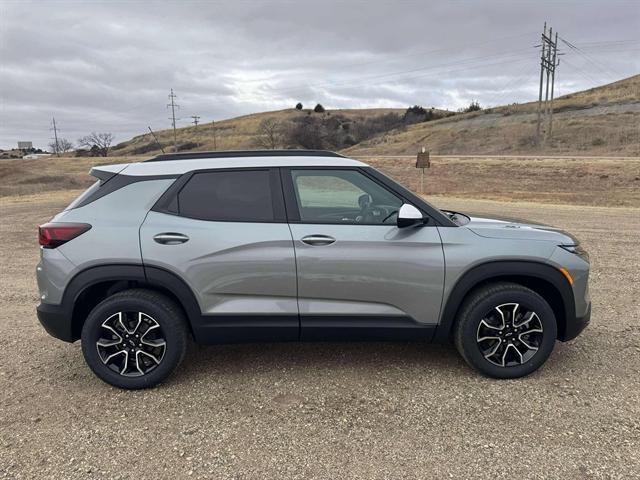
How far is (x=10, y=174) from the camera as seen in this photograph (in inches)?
1357

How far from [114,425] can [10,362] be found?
1.57m

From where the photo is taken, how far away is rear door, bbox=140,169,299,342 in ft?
11.3

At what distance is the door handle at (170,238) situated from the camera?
3463mm

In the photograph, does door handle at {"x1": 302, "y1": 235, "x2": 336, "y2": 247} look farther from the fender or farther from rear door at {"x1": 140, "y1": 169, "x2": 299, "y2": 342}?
the fender

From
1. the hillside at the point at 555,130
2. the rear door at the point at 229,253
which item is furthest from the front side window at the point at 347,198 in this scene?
the hillside at the point at 555,130

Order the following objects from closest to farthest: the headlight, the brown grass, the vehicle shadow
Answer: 1. the headlight
2. the vehicle shadow
3. the brown grass

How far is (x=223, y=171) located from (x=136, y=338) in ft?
4.49

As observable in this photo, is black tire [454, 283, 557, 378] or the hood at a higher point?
the hood

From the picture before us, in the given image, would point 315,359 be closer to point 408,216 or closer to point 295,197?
point 295,197

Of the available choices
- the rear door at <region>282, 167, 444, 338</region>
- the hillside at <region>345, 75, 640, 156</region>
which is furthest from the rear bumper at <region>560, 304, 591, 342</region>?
the hillside at <region>345, 75, 640, 156</region>

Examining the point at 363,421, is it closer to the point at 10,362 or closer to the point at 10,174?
the point at 10,362

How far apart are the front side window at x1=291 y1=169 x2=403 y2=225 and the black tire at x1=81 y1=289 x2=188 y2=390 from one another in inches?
47.5

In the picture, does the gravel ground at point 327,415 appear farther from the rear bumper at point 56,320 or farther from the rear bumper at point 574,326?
the rear bumper at point 56,320

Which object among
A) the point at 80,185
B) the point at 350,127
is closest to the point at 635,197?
the point at 80,185
